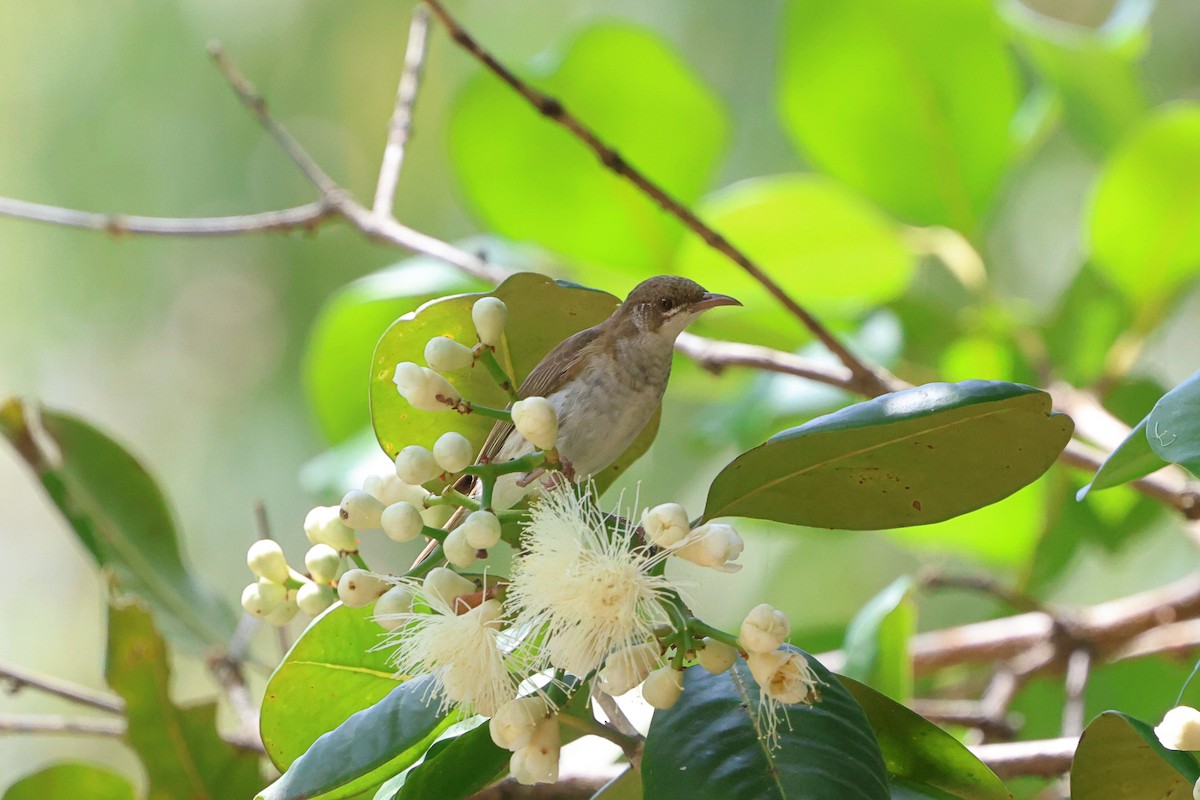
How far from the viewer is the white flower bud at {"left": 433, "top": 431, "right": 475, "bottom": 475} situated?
86 cm

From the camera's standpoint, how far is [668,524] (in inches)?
31.2

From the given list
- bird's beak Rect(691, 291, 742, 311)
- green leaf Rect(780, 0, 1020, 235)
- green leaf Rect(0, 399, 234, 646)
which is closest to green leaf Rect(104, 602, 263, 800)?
green leaf Rect(0, 399, 234, 646)

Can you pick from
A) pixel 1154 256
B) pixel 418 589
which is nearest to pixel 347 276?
pixel 1154 256

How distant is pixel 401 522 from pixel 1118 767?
0.58m

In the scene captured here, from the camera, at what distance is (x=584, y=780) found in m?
1.22

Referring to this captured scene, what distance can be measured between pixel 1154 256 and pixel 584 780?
149 cm

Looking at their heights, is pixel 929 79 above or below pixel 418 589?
above

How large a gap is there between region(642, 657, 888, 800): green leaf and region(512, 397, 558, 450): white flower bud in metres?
0.22

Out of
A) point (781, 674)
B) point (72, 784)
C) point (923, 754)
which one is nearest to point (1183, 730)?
point (923, 754)

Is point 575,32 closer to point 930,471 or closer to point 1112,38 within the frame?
point 1112,38

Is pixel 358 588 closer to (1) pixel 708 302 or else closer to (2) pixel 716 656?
(2) pixel 716 656

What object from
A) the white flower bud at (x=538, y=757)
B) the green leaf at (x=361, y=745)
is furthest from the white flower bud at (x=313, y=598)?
the white flower bud at (x=538, y=757)

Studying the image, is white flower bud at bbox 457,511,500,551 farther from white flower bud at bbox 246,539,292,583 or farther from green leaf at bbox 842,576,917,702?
green leaf at bbox 842,576,917,702

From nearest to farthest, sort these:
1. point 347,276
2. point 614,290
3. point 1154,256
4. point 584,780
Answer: point 584,780 < point 1154,256 < point 614,290 < point 347,276
